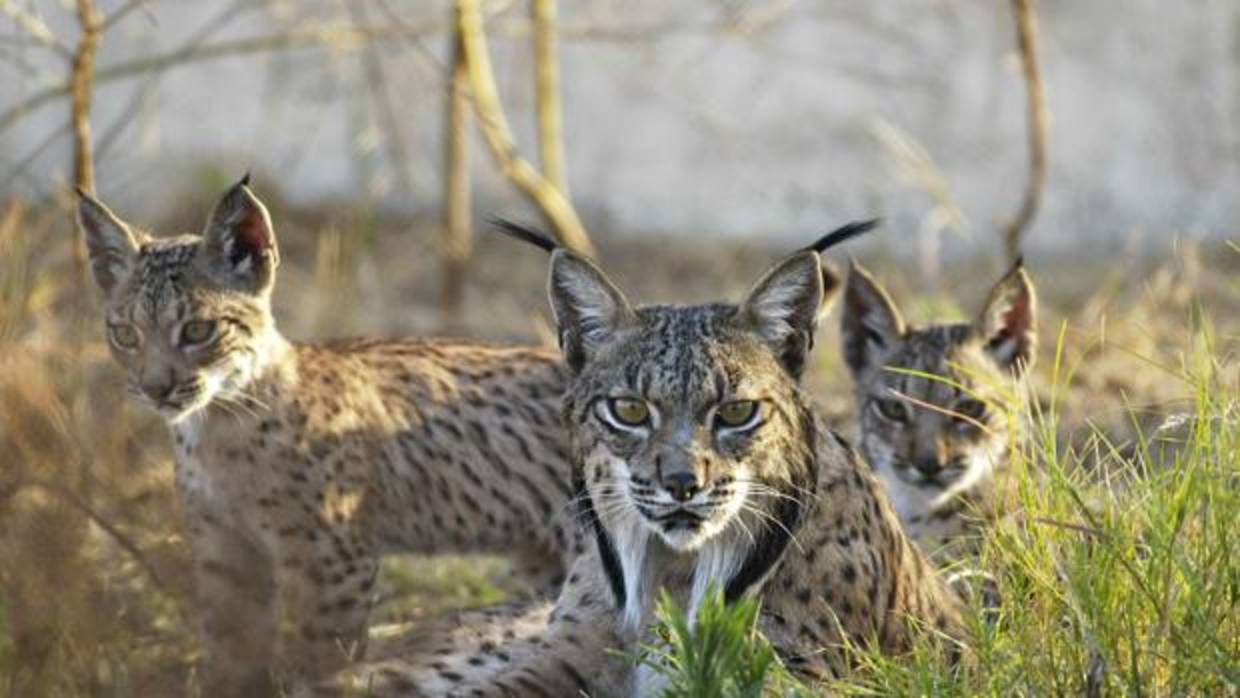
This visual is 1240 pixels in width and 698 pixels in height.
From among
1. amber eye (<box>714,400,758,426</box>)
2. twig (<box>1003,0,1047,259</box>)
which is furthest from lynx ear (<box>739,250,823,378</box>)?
twig (<box>1003,0,1047,259</box>)

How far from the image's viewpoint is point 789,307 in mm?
6195

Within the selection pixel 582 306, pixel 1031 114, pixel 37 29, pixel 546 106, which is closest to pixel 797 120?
pixel 546 106

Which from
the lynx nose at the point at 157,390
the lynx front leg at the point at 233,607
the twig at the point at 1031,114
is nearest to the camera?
the lynx front leg at the point at 233,607

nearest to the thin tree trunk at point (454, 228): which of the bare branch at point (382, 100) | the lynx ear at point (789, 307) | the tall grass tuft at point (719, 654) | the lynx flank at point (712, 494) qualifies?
the bare branch at point (382, 100)

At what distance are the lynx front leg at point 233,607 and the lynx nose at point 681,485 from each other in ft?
3.78

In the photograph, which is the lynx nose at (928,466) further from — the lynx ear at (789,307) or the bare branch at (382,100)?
the bare branch at (382,100)

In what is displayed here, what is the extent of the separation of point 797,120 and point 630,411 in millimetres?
8555

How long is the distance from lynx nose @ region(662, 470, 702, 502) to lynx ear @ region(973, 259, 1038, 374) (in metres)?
2.61

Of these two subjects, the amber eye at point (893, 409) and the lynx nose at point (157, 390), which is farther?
the amber eye at point (893, 409)

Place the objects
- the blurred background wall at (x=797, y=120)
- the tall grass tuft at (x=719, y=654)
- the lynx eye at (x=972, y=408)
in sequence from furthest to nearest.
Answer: the blurred background wall at (x=797, y=120) < the lynx eye at (x=972, y=408) < the tall grass tuft at (x=719, y=654)

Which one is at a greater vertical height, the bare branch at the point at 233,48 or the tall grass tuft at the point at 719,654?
the bare branch at the point at 233,48

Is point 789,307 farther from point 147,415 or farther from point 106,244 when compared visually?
point 147,415

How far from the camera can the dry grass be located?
219 inches

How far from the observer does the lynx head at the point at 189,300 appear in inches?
292
